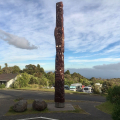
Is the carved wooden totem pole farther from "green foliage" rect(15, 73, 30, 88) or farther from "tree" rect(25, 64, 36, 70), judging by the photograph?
"tree" rect(25, 64, 36, 70)

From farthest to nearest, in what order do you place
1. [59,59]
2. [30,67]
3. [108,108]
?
1. [30,67]
2. [59,59]
3. [108,108]

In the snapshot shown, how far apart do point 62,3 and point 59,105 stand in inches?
322

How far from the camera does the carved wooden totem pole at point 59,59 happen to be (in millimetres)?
9086

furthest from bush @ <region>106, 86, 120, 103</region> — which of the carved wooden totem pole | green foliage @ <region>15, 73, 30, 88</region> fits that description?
green foliage @ <region>15, 73, 30, 88</region>

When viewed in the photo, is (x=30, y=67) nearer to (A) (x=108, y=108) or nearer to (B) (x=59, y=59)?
(B) (x=59, y=59)

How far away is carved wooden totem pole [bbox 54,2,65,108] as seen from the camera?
9.09 m

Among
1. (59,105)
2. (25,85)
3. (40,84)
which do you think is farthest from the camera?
(40,84)

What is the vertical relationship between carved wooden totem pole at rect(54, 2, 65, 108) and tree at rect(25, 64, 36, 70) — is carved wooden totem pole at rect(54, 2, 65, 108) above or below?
below

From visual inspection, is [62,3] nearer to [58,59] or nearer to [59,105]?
[58,59]

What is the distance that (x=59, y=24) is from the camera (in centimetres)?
964

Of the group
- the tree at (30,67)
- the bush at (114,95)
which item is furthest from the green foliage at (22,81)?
the tree at (30,67)

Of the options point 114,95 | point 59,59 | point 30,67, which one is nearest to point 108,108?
point 114,95

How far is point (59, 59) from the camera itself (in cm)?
937

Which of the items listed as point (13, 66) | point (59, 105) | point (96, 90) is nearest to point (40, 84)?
point (96, 90)
